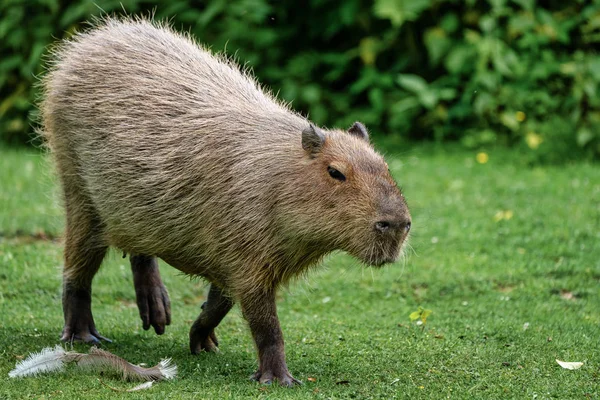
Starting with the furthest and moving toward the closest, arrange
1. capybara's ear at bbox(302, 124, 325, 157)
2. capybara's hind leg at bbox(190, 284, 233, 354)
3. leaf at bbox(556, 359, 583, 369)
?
capybara's hind leg at bbox(190, 284, 233, 354) < leaf at bbox(556, 359, 583, 369) < capybara's ear at bbox(302, 124, 325, 157)

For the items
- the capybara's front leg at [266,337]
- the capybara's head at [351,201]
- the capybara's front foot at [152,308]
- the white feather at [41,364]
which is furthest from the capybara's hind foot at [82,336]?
the capybara's head at [351,201]

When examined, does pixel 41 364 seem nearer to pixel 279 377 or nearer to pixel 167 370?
pixel 167 370

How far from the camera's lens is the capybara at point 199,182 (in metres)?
5.11

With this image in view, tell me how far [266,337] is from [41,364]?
113 centimetres

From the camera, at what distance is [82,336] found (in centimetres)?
613

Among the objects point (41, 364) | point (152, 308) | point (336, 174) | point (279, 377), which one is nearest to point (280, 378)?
point (279, 377)

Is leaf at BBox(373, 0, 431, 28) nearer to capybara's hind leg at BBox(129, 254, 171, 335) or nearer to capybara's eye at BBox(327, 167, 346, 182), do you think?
capybara's hind leg at BBox(129, 254, 171, 335)

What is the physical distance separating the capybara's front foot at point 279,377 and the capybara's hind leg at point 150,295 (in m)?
1.22

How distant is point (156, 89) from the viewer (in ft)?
19.2

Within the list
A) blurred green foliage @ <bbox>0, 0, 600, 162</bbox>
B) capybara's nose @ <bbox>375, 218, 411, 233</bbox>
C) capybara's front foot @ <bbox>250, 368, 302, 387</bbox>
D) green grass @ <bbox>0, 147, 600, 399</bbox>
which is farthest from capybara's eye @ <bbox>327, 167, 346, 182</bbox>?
blurred green foliage @ <bbox>0, 0, 600, 162</bbox>

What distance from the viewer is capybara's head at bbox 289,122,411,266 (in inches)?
194

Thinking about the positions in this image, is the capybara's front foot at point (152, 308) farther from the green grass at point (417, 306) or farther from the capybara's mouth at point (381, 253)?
the capybara's mouth at point (381, 253)

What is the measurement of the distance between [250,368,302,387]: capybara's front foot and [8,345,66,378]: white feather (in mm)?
1013

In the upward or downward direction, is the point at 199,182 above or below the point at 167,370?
above
